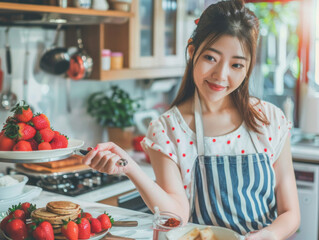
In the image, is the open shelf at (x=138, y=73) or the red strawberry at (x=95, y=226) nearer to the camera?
the red strawberry at (x=95, y=226)

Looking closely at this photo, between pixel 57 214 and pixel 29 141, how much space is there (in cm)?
22

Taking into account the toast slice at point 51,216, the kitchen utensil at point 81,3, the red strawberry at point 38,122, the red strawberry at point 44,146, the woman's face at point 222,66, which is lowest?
the toast slice at point 51,216

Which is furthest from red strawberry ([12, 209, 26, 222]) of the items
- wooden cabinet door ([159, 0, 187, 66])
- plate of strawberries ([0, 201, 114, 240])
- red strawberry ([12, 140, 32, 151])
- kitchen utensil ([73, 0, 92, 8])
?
wooden cabinet door ([159, 0, 187, 66])

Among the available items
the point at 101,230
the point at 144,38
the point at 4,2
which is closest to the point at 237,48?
the point at 101,230

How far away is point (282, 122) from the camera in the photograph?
1.71 m

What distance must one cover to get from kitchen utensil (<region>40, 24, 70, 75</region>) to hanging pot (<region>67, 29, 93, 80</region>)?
3 centimetres

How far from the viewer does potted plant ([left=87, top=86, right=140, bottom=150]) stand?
3.02m

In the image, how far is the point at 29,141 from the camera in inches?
50.7

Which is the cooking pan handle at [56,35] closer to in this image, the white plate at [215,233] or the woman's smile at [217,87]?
the woman's smile at [217,87]

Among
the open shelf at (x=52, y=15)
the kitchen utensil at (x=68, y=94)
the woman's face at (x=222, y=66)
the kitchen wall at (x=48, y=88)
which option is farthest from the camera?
the kitchen utensil at (x=68, y=94)

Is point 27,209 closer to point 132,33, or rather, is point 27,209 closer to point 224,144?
point 224,144

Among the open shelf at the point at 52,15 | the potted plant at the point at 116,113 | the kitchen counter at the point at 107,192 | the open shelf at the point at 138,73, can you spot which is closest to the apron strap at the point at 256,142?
the kitchen counter at the point at 107,192

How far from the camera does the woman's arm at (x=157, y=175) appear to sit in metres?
1.30

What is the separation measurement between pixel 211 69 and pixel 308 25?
2.30 meters
